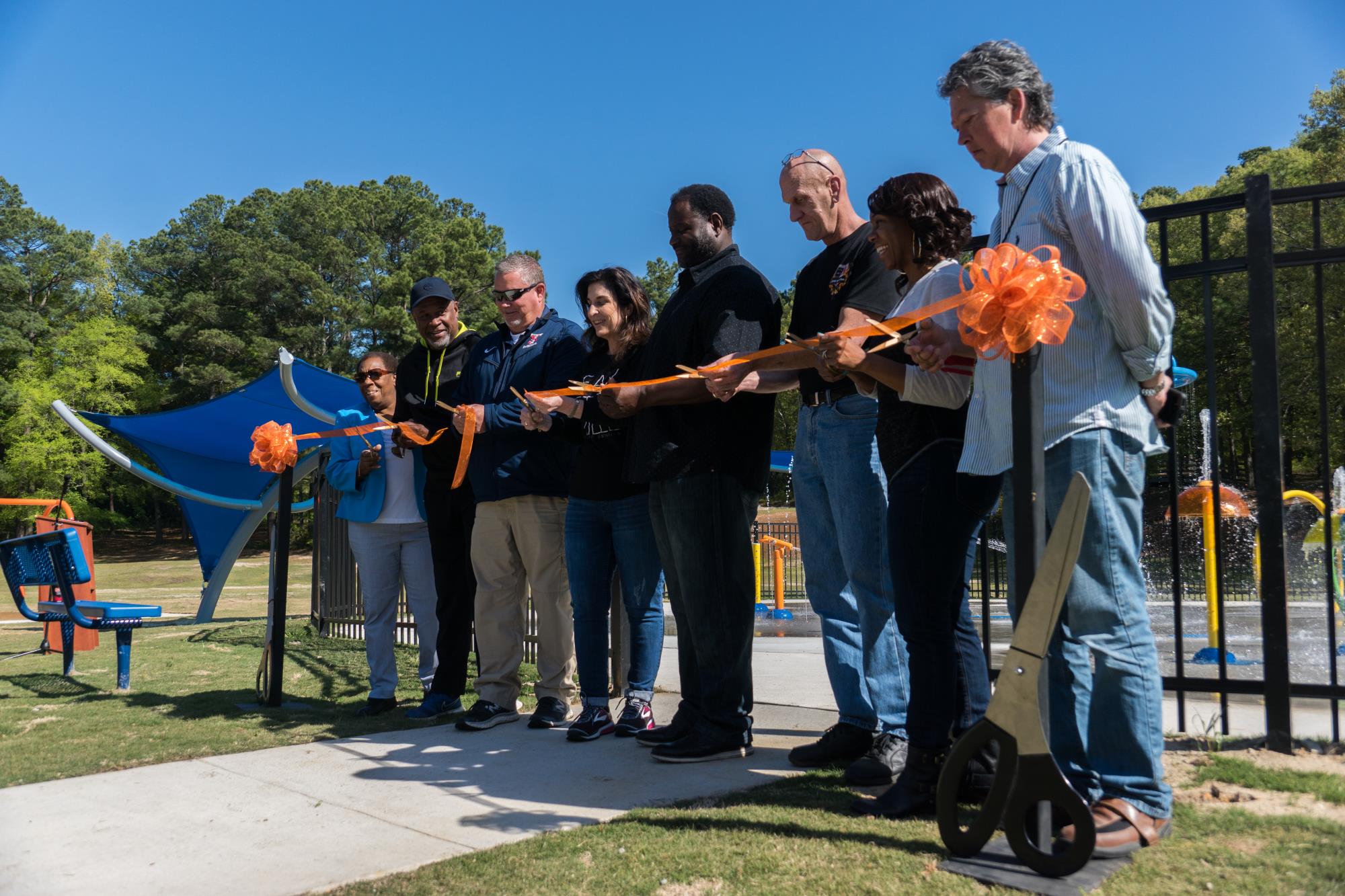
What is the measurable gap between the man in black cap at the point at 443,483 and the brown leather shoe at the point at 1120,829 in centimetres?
323

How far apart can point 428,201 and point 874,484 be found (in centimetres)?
5165

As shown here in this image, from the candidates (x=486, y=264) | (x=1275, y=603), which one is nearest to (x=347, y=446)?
(x=1275, y=603)

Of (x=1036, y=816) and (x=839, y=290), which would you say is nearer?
(x=1036, y=816)

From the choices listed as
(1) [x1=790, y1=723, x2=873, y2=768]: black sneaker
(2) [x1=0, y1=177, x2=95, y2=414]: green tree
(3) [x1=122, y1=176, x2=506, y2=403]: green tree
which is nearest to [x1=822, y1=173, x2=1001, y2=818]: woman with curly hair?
(1) [x1=790, y1=723, x2=873, y2=768]: black sneaker

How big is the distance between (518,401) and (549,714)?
4.74 ft

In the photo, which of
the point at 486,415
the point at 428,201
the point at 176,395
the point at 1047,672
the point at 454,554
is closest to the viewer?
the point at 1047,672

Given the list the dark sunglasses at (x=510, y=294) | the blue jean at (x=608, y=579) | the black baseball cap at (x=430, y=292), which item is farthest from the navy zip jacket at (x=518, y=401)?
the black baseball cap at (x=430, y=292)

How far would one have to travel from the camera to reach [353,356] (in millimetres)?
44969

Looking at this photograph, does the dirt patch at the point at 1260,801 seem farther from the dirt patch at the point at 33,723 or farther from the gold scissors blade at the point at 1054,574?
the dirt patch at the point at 33,723

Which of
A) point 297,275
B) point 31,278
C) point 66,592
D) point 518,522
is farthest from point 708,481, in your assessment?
point 297,275

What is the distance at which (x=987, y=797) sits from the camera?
2322 millimetres

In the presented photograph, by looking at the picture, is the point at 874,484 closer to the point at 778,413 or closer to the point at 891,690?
the point at 891,690

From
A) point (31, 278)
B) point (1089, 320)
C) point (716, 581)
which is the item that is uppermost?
point (31, 278)

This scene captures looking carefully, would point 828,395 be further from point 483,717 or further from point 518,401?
point 483,717
